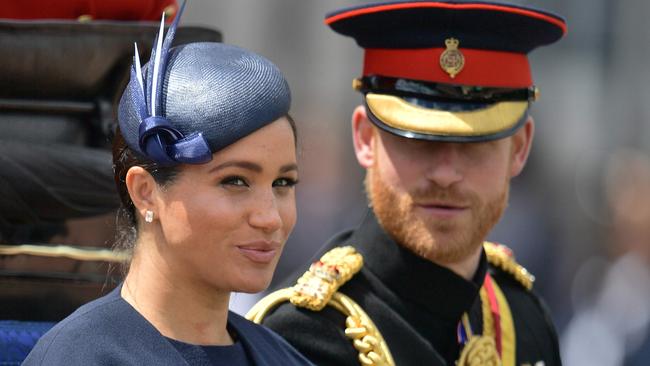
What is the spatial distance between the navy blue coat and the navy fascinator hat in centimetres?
32

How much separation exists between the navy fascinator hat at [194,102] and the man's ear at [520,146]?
131 cm

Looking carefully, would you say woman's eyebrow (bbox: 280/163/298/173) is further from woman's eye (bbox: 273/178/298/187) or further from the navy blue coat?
the navy blue coat

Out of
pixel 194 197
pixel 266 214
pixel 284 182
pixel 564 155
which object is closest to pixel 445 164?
pixel 284 182

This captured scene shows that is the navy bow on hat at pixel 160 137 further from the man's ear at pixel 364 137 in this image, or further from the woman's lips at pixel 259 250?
the man's ear at pixel 364 137

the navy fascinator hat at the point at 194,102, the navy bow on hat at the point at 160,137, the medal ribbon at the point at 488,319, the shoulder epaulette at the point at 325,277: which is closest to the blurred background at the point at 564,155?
the medal ribbon at the point at 488,319

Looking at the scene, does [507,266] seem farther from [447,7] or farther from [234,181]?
[234,181]

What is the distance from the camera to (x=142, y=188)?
3.07m

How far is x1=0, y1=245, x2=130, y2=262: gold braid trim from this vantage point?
11.8 ft

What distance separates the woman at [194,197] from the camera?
3010 millimetres

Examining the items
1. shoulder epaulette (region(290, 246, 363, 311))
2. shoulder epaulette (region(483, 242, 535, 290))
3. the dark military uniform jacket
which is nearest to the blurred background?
shoulder epaulette (region(483, 242, 535, 290))

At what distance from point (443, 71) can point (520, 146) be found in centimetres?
35

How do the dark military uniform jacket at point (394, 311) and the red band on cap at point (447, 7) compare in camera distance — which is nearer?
the dark military uniform jacket at point (394, 311)

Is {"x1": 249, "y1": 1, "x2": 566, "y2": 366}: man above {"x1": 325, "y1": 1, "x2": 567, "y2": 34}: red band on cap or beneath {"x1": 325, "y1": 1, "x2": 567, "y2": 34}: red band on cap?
beneath

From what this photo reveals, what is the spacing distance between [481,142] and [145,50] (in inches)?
37.9
